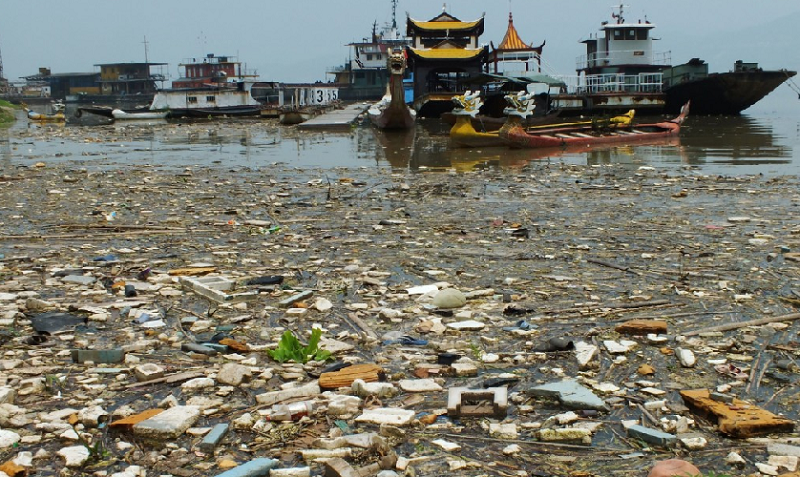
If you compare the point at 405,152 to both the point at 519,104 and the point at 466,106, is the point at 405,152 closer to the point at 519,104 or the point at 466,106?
the point at 466,106

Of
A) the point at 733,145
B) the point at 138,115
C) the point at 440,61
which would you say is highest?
the point at 440,61

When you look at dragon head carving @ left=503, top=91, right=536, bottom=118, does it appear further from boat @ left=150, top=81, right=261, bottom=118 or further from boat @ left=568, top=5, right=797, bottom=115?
boat @ left=150, top=81, right=261, bottom=118

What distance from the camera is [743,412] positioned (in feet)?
11.4

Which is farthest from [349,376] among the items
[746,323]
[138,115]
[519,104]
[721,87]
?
[138,115]

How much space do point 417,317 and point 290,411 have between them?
176 centimetres

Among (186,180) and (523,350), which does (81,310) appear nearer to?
(523,350)

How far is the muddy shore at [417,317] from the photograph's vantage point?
3.34 meters

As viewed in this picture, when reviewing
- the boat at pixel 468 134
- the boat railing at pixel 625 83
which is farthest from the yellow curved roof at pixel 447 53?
the boat at pixel 468 134

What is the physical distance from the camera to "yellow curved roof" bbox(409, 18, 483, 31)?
44.5 metres

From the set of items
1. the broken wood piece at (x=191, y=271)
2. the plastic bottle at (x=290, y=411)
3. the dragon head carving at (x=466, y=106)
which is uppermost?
Result: the dragon head carving at (x=466, y=106)

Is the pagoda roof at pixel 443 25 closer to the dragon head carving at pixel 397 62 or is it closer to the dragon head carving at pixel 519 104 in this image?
the dragon head carving at pixel 397 62

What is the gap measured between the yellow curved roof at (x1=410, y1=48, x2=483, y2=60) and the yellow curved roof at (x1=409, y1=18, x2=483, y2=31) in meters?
4.42

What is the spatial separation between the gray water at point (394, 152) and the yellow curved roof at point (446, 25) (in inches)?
703

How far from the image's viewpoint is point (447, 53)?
40.3 m
